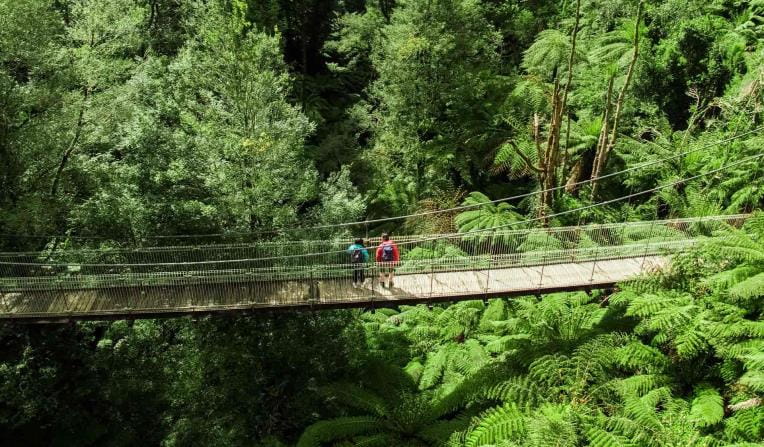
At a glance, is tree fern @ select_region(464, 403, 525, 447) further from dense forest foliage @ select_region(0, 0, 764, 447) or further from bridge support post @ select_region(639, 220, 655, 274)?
bridge support post @ select_region(639, 220, 655, 274)

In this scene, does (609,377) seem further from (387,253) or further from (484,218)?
(484,218)

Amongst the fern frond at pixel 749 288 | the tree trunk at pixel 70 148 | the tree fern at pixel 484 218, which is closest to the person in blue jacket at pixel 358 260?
the tree fern at pixel 484 218

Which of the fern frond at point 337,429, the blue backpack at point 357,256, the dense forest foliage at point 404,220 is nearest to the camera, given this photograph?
the dense forest foliage at point 404,220

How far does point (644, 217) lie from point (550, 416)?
7143mm

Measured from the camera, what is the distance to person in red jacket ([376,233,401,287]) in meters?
8.72

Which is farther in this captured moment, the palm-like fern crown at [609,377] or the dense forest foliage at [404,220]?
the dense forest foliage at [404,220]

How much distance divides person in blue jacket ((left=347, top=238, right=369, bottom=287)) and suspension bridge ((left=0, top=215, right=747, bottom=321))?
0.08 metres

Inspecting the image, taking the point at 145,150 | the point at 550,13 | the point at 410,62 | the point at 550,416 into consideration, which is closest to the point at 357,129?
the point at 410,62

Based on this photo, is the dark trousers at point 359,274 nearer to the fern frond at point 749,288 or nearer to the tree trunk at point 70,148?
the fern frond at point 749,288

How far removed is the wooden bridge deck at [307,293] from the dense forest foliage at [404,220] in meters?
0.72

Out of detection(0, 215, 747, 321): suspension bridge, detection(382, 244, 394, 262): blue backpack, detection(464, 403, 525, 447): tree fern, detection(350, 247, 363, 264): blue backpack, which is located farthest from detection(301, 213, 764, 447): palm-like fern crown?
detection(382, 244, 394, 262): blue backpack

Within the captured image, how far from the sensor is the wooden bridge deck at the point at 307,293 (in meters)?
8.26

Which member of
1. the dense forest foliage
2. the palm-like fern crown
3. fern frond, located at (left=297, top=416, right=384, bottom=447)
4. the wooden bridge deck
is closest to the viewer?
the palm-like fern crown

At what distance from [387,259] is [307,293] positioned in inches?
58.2
